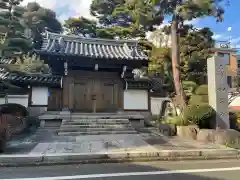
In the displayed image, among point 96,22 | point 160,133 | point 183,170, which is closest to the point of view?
point 183,170

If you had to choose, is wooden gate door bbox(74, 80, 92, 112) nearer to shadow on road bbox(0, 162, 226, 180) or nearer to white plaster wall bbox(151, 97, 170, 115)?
white plaster wall bbox(151, 97, 170, 115)

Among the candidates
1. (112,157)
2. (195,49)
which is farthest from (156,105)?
(112,157)

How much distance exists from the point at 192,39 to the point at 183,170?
1570 centimetres

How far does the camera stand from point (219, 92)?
11.6m

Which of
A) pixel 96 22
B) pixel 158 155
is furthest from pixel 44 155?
pixel 96 22

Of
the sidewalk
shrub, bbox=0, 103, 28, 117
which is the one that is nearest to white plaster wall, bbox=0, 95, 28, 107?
shrub, bbox=0, 103, 28, 117

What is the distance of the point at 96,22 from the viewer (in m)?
36.3

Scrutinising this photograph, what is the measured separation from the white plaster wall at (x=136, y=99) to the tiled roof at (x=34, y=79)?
463 centimetres

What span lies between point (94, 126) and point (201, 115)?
5.54 metres

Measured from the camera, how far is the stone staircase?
12602 mm

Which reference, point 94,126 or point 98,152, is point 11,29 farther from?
point 98,152

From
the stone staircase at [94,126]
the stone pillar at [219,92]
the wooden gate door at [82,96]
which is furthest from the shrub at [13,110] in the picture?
the stone pillar at [219,92]

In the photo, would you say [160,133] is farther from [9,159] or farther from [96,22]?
[96,22]

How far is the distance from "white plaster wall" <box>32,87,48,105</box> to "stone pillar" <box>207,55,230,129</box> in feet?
33.6
